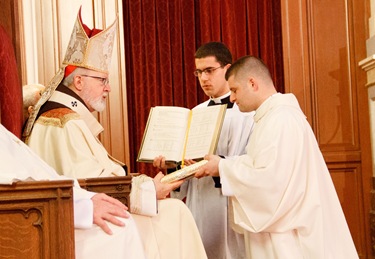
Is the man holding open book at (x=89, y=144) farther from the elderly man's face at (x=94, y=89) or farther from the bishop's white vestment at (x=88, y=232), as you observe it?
the bishop's white vestment at (x=88, y=232)

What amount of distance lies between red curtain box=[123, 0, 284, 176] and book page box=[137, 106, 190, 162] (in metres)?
2.44

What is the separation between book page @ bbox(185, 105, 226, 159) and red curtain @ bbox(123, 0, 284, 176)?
102 inches

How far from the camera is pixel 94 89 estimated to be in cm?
404

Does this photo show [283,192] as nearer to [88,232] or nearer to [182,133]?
[182,133]

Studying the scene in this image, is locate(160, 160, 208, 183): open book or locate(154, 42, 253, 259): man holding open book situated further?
locate(154, 42, 253, 259): man holding open book

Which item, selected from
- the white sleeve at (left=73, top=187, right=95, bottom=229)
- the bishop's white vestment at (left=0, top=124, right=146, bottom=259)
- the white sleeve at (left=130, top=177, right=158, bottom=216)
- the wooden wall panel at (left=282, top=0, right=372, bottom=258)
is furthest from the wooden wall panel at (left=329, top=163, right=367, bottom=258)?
the white sleeve at (left=73, top=187, right=95, bottom=229)

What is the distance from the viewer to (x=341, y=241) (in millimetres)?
3875

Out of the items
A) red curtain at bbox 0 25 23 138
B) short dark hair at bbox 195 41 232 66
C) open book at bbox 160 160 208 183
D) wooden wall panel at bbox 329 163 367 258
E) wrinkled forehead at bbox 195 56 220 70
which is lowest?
wooden wall panel at bbox 329 163 367 258

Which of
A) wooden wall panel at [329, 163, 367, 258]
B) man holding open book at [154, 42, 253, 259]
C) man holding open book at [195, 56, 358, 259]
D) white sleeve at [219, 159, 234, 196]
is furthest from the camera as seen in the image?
wooden wall panel at [329, 163, 367, 258]

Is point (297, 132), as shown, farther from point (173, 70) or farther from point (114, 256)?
point (173, 70)

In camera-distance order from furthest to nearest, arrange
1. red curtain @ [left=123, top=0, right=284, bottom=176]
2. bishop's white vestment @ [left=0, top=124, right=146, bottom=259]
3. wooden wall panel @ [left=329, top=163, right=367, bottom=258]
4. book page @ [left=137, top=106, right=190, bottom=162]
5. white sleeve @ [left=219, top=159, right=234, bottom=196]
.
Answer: red curtain @ [left=123, top=0, right=284, bottom=176], wooden wall panel @ [left=329, top=163, right=367, bottom=258], book page @ [left=137, top=106, right=190, bottom=162], white sleeve @ [left=219, top=159, right=234, bottom=196], bishop's white vestment @ [left=0, top=124, right=146, bottom=259]

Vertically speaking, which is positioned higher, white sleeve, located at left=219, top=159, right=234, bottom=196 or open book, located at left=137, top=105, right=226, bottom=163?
open book, located at left=137, top=105, right=226, bottom=163

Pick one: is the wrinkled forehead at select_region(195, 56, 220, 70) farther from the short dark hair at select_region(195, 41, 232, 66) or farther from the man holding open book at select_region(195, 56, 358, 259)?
the man holding open book at select_region(195, 56, 358, 259)

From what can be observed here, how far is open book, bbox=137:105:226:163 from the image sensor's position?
13.5ft
